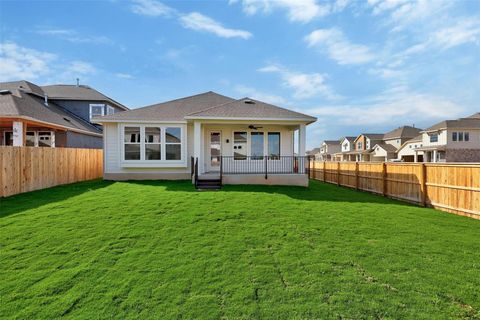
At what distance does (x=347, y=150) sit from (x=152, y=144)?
183 ft

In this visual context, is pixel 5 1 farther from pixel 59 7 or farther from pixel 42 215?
pixel 42 215

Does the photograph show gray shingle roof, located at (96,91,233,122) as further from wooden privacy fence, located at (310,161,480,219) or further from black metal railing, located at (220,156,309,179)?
wooden privacy fence, located at (310,161,480,219)

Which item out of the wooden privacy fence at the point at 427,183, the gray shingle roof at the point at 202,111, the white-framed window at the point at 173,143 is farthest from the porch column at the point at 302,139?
the white-framed window at the point at 173,143

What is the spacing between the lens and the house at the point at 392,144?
48656 millimetres

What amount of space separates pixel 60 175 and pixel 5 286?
10157 millimetres

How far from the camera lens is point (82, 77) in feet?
91.7

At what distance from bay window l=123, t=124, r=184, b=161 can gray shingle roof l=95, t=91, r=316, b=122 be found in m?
0.58

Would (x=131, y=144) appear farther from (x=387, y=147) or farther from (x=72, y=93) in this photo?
(x=387, y=147)

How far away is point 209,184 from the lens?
11672 mm

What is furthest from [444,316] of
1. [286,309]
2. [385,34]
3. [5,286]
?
[385,34]

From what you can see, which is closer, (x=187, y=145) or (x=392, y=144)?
(x=187, y=145)

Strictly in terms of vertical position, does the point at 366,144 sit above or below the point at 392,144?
above

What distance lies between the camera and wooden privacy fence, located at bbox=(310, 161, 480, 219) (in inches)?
319

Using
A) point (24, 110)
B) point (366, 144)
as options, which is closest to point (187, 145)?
point (24, 110)
